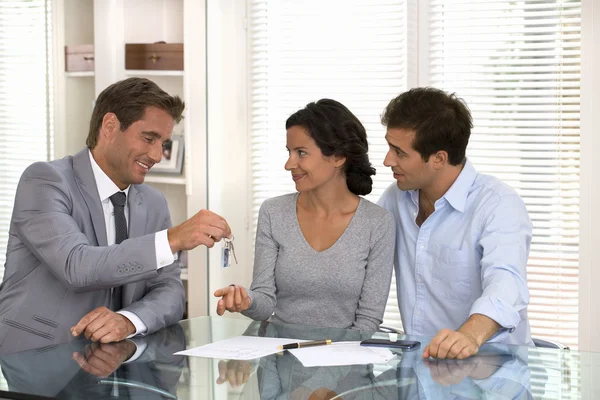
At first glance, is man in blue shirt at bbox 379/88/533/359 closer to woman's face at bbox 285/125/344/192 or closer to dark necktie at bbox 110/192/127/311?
woman's face at bbox 285/125/344/192

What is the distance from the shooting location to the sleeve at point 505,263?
2043 millimetres

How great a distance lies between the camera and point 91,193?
2.36 m

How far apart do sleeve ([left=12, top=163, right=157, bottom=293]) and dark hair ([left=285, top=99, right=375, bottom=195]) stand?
0.75 m

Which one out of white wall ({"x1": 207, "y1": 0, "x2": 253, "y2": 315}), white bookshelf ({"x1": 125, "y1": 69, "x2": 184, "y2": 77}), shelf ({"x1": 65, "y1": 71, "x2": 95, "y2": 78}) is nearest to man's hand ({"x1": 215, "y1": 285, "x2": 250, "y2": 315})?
white wall ({"x1": 207, "y1": 0, "x2": 253, "y2": 315})

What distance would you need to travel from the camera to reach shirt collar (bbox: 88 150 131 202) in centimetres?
244

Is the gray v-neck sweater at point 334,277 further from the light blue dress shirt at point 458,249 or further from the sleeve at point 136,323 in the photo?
the sleeve at point 136,323

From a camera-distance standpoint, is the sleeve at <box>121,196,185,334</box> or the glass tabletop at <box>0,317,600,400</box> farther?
the sleeve at <box>121,196,185,334</box>

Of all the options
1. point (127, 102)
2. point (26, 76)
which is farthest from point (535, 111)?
point (26, 76)

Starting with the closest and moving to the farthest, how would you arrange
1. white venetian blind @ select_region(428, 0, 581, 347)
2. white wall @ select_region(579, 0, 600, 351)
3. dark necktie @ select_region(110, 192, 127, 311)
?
1. dark necktie @ select_region(110, 192, 127, 311)
2. white wall @ select_region(579, 0, 600, 351)
3. white venetian blind @ select_region(428, 0, 581, 347)

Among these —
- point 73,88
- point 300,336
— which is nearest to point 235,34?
point 73,88

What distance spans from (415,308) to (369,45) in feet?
5.01

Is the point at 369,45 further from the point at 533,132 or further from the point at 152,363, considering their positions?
the point at 152,363

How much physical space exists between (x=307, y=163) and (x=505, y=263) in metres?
0.72

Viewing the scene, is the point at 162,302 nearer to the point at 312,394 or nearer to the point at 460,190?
the point at 312,394
